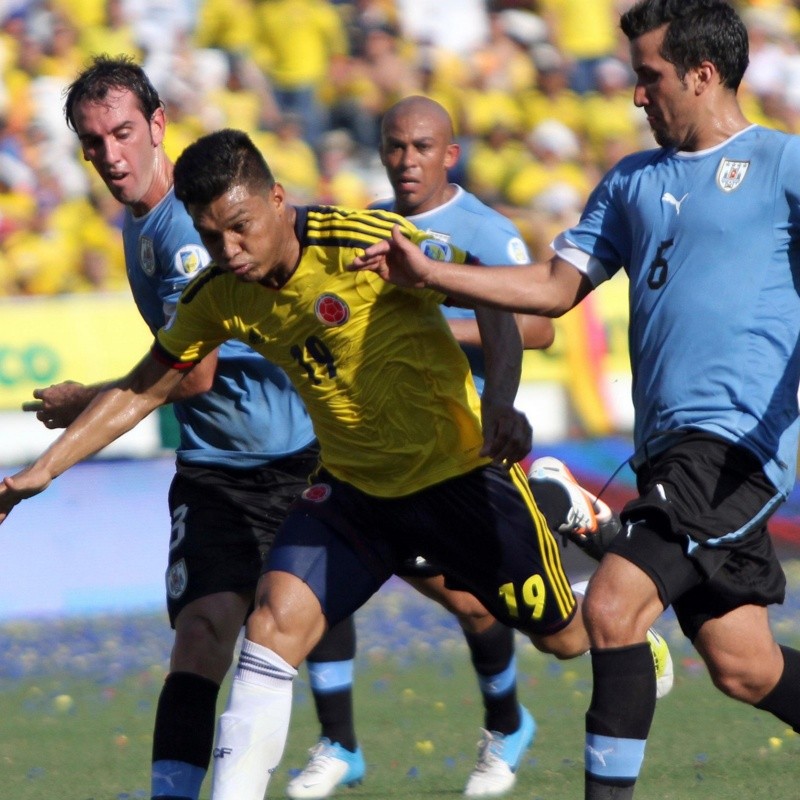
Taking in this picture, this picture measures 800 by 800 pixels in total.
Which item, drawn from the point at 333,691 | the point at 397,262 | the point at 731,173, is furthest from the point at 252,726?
the point at 731,173

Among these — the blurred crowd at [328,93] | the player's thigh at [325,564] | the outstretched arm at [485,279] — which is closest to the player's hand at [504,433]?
the outstretched arm at [485,279]

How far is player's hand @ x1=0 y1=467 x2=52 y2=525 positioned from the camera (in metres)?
4.52

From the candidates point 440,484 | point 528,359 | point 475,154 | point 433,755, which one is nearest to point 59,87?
point 475,154

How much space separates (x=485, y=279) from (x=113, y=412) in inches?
51.8

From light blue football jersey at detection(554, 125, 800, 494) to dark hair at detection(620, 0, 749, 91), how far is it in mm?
194

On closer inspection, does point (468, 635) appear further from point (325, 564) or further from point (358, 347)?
point (358, 347)

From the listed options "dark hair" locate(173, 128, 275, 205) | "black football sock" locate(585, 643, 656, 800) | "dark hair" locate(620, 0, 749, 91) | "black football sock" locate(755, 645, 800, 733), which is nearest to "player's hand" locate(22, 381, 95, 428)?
"dark hair" locate(173, 128, 275, 205)

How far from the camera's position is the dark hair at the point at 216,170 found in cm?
420

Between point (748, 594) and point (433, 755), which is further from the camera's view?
point (433, 755)

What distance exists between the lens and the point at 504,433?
4414 mm

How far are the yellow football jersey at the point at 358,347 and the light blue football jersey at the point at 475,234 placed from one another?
0.84 m

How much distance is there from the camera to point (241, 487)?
523 cm

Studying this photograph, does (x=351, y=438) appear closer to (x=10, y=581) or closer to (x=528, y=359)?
(x=10, y=581)

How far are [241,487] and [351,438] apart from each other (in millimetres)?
739
